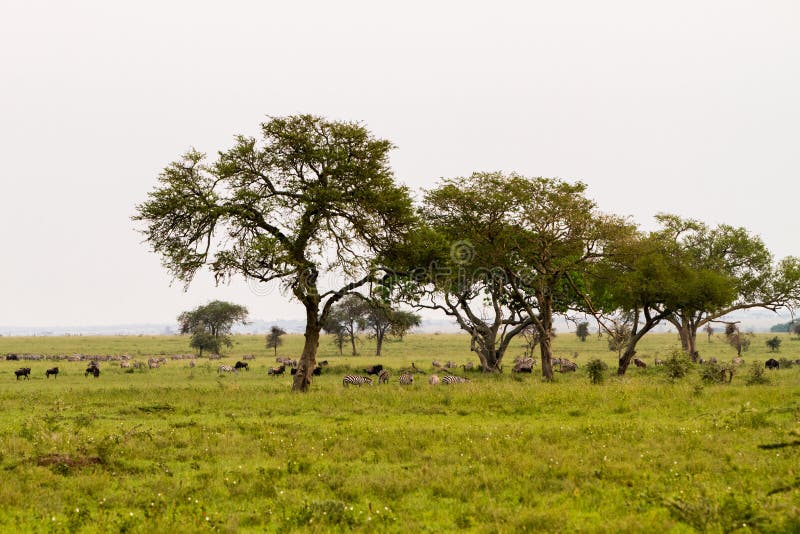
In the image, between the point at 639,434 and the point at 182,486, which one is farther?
the point at 639,434

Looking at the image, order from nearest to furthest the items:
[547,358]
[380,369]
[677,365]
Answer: [677,365]
[547,358]
[380,369]

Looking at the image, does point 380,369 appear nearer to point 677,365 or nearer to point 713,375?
point 677,365

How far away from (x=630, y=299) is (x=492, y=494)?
111 ft

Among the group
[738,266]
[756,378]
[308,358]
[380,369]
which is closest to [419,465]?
[308,358]

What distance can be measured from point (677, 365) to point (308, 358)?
20.6 meters

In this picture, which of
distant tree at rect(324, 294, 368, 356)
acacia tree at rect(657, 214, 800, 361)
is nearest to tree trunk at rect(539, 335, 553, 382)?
acacia tree at rect(657, 214, 800, 361)

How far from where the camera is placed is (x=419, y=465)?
1436cm

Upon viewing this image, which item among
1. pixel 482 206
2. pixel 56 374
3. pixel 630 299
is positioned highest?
pixel 482 206

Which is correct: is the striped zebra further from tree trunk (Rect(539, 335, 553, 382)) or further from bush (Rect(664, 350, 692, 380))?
bush (Rect(664, 350, 692, 380))

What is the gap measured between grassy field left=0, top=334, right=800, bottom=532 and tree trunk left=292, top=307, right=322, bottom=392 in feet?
20.5

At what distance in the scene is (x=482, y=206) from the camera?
37.9 metres

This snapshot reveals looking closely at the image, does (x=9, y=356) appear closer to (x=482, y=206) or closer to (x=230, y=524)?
(x=482, y=206)

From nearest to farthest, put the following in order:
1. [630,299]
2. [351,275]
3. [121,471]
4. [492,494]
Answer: [492,494]
[121,471]
[351,275]
[630,299]

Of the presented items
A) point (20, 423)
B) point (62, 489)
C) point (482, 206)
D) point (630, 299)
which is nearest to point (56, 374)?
point (20, 423)
